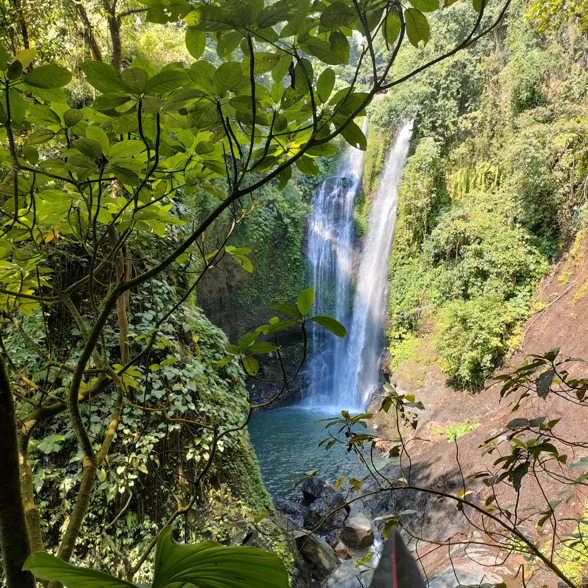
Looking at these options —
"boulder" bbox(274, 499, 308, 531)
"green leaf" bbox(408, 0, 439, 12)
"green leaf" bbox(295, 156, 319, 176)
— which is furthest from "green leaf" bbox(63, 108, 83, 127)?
"boulder" bbox(274, 499, 308, 531)

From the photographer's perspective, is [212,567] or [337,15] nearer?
[212,567]

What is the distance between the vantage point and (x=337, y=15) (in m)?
0.67

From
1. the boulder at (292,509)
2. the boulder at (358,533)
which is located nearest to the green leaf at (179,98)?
the boulder at (358,533)

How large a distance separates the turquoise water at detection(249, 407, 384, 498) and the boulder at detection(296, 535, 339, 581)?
4.78ft

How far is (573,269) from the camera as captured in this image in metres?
6.89

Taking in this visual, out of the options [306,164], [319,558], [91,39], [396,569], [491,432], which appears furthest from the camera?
[491,432]

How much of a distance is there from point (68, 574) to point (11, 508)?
1.33 feet

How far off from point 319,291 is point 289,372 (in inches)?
109

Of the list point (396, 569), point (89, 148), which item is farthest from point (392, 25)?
point (396, 569)

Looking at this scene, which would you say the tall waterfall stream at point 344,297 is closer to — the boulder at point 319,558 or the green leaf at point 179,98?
the boulder at point 319,558

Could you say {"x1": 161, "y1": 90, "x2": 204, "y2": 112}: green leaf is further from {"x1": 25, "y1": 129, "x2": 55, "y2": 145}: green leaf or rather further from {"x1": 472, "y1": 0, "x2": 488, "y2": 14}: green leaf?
{"x1": 472, "y1": 0, "x2": 488, "y2": 14}: green leaf

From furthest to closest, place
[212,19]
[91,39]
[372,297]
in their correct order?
[372,297] → [91,39] → [212,19]

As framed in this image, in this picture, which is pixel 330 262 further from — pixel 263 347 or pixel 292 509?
pixel 263 347

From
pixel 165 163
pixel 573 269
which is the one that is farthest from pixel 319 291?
pixel 165 163
